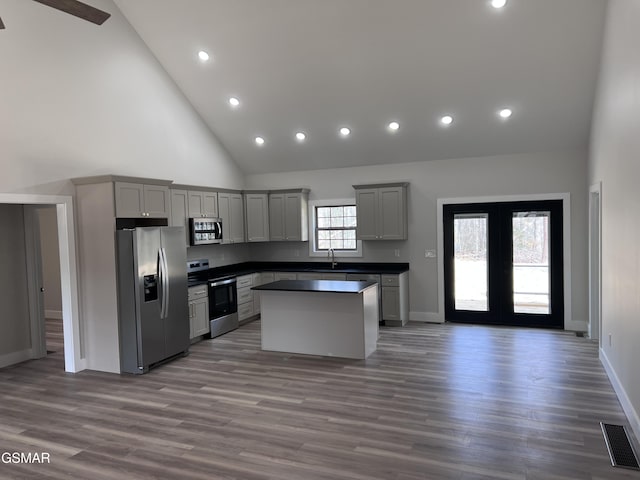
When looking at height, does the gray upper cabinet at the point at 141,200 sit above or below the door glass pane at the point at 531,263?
above

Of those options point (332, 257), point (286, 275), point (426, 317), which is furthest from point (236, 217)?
point (426, 317)

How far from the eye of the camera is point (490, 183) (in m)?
7.47

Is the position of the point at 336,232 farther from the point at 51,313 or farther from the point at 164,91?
the point at 51,313

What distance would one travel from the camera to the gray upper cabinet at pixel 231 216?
8086mm

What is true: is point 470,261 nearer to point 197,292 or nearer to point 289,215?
point 289,215

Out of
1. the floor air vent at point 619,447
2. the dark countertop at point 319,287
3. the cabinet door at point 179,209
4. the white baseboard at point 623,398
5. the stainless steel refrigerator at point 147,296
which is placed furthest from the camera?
the cabinet door at point 179,209

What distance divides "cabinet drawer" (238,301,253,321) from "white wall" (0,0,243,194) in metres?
2.39

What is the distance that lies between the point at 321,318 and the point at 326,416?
1915 millimetres

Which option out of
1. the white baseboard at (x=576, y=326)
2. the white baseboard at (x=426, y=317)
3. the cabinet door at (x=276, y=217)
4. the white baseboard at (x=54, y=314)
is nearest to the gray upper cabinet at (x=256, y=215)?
the cabinet door at (x=276, y=217)

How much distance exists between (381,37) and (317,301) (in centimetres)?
340

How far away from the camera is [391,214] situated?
7875 millimetres

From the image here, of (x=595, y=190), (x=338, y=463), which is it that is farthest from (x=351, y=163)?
(x=338, y=463)

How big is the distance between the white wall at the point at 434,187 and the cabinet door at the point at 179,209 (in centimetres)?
229

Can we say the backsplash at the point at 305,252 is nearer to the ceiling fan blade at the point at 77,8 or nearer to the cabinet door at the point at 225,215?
Result: the cabinet door at the point at 225,215
